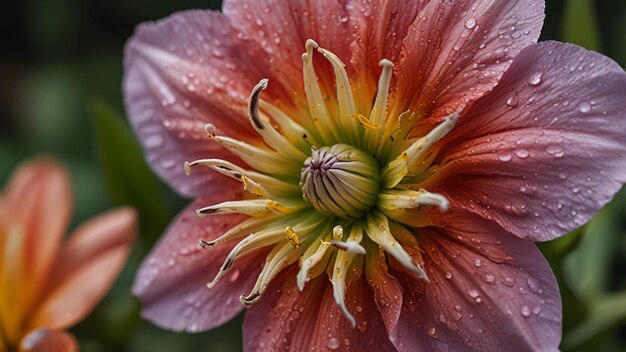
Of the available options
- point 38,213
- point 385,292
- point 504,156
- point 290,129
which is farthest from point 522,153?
point 38,213

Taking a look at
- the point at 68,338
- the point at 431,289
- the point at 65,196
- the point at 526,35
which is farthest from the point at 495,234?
the point at 65,196

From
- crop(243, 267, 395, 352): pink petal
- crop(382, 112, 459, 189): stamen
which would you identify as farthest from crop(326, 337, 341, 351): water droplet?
crop(382, 112, 459, 189): stamen

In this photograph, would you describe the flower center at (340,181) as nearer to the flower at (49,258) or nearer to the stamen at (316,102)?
the stamen at (316,102)

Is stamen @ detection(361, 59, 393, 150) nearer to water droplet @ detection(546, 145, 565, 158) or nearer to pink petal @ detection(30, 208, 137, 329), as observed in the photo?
water droplet @ detection(546, 145, 565, 158)

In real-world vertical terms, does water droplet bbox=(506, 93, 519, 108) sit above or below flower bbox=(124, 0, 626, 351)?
above

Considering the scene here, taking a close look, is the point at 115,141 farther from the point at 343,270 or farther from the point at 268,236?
the point at 343,270

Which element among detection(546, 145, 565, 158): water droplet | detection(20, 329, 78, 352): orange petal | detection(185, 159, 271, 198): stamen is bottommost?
detection(20, 329, 78, 352): orange petal
